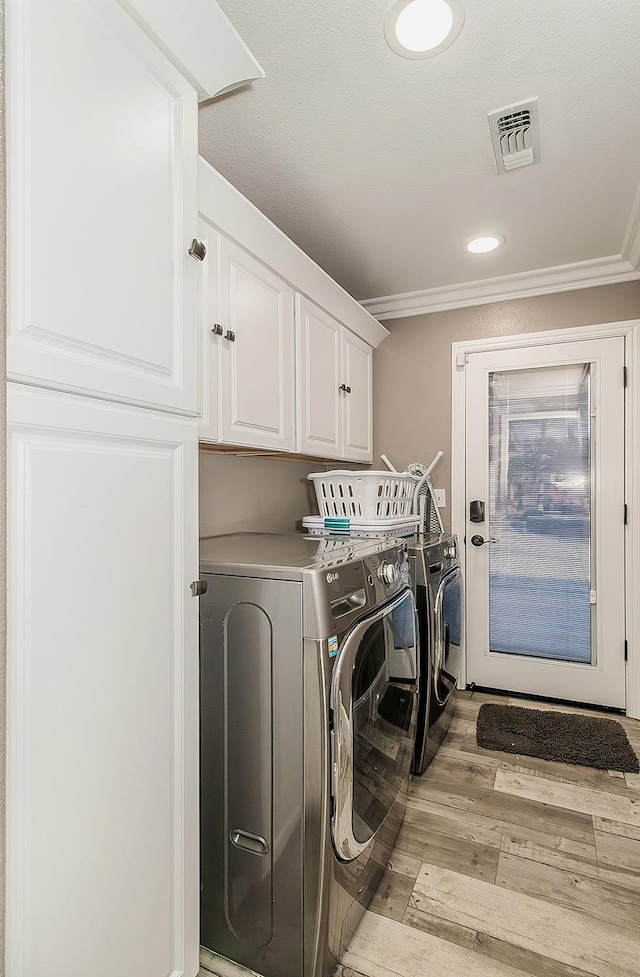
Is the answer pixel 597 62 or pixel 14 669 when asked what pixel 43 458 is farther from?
pixel 597 62

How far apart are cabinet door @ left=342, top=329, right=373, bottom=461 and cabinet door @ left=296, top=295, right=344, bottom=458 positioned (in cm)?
10

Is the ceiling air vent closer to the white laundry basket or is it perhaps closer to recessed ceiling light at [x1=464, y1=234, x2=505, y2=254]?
recessed ceiling light at [x1=464, y1=234, x2=505, y2=254]

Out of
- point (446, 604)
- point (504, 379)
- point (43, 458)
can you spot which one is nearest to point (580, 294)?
point (504, 379)

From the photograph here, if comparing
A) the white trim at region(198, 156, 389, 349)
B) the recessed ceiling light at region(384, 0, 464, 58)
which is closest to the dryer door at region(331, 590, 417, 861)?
the white trim at region(198, 156, 389, 349)

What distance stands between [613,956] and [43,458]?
188 cm

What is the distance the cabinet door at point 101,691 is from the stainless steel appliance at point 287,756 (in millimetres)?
214

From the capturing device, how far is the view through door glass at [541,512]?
3031 millimetres

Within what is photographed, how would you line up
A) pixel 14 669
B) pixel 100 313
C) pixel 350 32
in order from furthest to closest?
pixel 350 32, pixel 100 313, pixel 14 669

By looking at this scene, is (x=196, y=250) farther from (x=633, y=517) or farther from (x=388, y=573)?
(x=633, y=517)

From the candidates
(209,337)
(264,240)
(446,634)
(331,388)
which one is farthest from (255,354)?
(446,634)

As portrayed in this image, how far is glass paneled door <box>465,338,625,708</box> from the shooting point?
2.96 m

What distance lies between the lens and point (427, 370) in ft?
11.0

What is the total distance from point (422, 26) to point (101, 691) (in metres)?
1.73

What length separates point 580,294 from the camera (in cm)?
300
